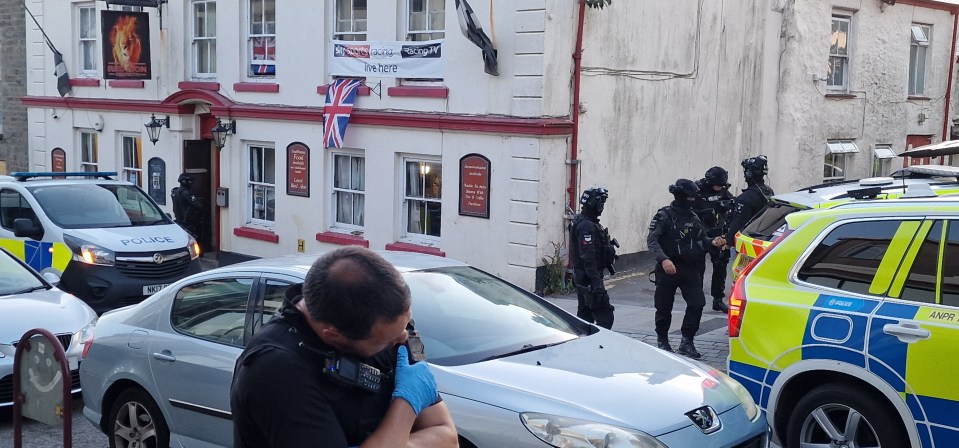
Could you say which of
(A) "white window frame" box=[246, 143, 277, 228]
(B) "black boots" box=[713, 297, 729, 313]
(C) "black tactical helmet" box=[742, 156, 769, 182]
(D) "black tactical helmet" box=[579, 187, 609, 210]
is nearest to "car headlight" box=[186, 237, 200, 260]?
(A) "white window frame" box=[246, 143, 277, 228]

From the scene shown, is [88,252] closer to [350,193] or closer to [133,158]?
[350,193]

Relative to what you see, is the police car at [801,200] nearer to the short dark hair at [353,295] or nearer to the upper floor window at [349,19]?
the short dark hair at [353,295]

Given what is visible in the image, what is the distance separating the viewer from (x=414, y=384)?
2787 millimetres

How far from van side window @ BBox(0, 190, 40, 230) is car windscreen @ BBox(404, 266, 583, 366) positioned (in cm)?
843

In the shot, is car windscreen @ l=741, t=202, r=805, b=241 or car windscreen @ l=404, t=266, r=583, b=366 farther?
car windscreen @ l=741, t=202, r=805, b=241

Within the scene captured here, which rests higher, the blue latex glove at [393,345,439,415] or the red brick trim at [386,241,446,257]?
the blue latex glove at [393,345,439,415]

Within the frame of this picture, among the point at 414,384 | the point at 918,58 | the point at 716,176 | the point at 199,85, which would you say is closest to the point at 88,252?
the point at 199,85

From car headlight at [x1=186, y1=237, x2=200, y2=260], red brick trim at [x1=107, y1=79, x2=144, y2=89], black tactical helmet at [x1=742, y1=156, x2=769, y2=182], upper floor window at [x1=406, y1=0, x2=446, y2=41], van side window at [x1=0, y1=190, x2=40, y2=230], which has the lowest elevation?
car headlight at [x1=186, y1=237, x2=200, y2=260]

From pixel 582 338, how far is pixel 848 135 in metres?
15.1

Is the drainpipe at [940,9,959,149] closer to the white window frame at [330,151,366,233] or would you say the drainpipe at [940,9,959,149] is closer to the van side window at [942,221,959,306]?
the white window frame at [330,151,366,233]

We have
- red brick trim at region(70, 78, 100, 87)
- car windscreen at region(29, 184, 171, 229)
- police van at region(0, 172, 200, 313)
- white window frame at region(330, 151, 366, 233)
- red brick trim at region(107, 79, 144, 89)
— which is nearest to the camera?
police van at region(0, 172, 200, 313)

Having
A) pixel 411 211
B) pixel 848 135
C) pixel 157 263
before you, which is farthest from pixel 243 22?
pixel 848 135

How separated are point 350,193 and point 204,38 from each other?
482cm

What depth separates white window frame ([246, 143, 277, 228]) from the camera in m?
17.8
